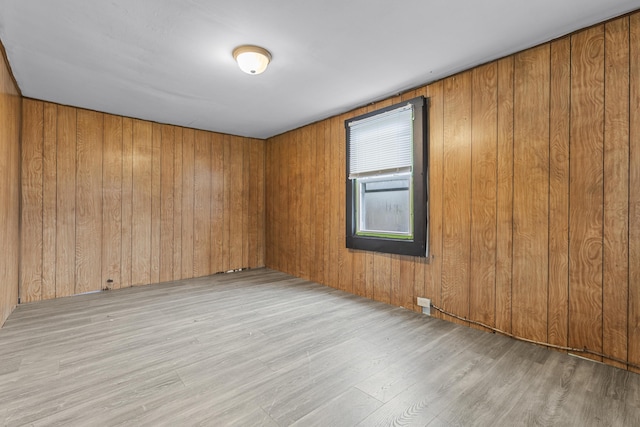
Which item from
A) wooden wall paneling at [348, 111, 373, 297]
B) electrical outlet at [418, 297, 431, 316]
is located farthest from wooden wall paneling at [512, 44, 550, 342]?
wooden wall paneling at [348, 111, 373, 297]

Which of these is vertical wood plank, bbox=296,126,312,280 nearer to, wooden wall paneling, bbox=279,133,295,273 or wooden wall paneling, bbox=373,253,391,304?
wooden wall paneling, bbox=279,133,295,273

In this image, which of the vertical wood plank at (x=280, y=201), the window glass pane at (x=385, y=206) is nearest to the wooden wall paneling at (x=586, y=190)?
the window glass pane at (x=385, y=206)

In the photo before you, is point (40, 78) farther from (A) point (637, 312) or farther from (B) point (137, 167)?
(A) point (637, 312)

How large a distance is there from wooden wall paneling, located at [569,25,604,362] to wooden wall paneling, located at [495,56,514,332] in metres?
0.40

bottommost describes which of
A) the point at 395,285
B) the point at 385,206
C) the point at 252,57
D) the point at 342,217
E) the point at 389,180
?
the point at 395,285

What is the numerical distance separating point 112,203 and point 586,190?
510 cm

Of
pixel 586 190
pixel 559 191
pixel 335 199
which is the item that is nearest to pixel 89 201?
pixel 335 199

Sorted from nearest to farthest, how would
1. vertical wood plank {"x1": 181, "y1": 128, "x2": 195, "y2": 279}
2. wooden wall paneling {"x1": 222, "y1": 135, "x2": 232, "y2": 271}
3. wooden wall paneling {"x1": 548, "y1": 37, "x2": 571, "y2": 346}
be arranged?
wooden wall paneling {"x1": 548, "y1": 37, "x2": 571, "y2": 346}, vertical wood plank {"x1": 181, "y1": 128, "x2": 195, "y2": 279}, wooden wall paneling {"x1": 222, "y1": 135, "x2": 232, "y2": 271}

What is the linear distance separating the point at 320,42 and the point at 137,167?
3.29m

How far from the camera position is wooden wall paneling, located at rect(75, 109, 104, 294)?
3.79 m

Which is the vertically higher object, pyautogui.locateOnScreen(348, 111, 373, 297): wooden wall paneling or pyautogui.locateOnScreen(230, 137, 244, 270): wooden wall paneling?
pyautogui.locateOnScreen(230, 137, 244, 270): wooden wall paneling

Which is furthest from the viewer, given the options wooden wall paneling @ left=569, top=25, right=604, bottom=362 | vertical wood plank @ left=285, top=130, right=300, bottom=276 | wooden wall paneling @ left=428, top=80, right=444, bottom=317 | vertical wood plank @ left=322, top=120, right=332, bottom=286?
vertical wood plank @ left=285, top=130, right=300, bottom=276

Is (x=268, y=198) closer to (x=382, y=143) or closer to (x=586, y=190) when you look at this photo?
(x=382, y=143)

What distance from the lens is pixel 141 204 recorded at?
13.9 ft
